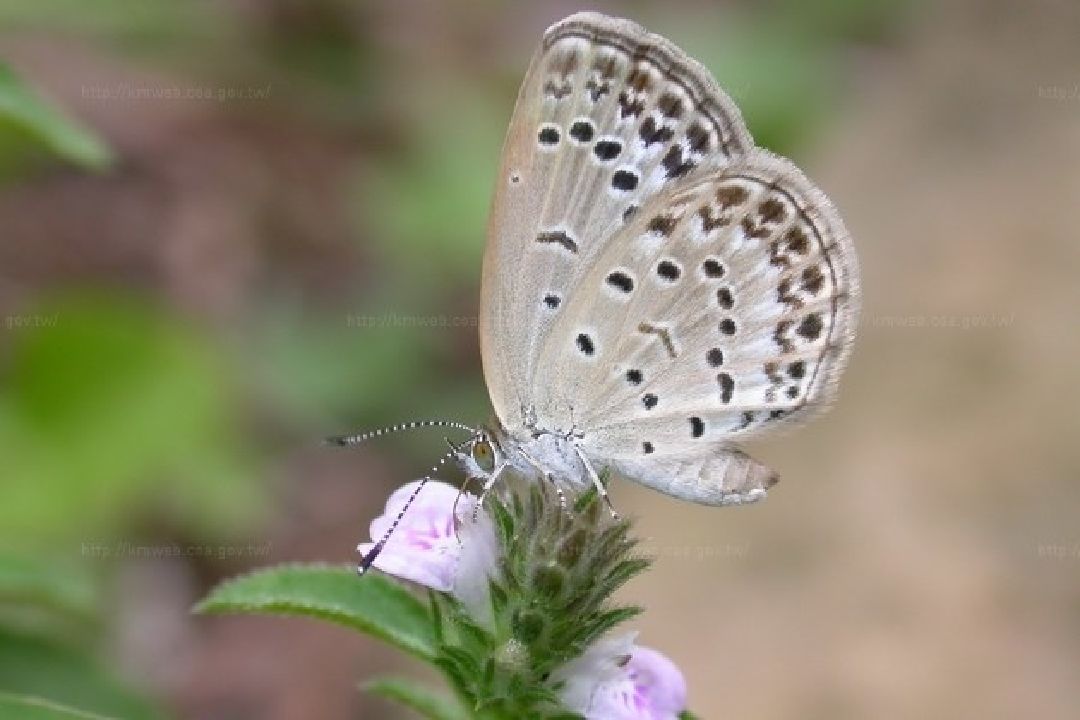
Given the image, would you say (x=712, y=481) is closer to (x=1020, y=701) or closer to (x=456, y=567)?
(x=456, y=567)

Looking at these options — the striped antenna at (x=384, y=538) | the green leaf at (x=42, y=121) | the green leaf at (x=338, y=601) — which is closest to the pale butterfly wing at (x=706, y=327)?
the striped antenna at (x=384, y=538)

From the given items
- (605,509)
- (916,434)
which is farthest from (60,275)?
(605,509)

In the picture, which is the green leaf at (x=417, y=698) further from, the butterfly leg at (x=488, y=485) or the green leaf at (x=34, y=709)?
the green leaf at (x=34, y=709)

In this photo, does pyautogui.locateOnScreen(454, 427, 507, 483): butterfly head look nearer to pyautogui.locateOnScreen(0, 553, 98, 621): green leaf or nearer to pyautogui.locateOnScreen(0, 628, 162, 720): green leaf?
pyautogui.locateOnScreen(0, 553, 98, 621): green leaf

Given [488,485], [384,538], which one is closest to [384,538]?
[384,538]

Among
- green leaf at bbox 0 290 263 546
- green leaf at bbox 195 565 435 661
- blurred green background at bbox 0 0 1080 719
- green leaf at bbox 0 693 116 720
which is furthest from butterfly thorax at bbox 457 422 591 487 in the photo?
green leaf at bbox 0 290 263 546
